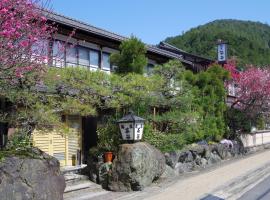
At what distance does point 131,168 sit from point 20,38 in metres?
6.45

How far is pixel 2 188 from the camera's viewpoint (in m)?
8.69

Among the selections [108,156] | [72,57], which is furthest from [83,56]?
[108,156]

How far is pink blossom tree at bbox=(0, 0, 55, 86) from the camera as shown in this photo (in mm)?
7605

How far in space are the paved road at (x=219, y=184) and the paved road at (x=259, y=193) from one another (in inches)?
8.9

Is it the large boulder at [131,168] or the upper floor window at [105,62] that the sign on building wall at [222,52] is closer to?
the upper floor window at [105,62]

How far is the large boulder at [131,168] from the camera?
1366cm

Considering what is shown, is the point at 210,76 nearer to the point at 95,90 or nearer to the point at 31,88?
the point at 95,90

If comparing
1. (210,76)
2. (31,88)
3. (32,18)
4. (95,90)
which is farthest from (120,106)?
(210,76)

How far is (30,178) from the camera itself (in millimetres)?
9406

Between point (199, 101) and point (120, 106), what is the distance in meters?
7.54

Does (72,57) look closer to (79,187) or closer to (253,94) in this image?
(79,187)

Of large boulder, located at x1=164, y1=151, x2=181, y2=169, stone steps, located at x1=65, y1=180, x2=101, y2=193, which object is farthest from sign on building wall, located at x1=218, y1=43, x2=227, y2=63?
stone steps, located at x1=65, y1=180, x2=101, y2=193

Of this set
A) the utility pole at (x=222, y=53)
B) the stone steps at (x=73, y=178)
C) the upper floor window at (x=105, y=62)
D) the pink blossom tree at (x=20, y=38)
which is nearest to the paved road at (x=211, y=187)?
the stone steps at (x=73, y=178)

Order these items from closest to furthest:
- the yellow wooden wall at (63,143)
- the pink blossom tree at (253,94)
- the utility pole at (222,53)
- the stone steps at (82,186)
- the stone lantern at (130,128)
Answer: the stone steps at (82,186)
the stone lantern at (130,128)
the yellow wooden wall at (63,143)
the pink blossom tree at (253,94)
the utility pole at (222,53)
